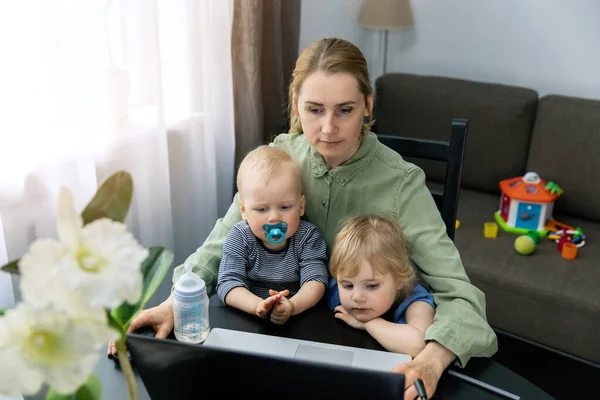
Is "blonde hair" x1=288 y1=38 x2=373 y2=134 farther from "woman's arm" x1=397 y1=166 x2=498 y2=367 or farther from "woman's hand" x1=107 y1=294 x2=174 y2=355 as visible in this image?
"woman's hand" x1=107 y1=294 x2=174 y2=355

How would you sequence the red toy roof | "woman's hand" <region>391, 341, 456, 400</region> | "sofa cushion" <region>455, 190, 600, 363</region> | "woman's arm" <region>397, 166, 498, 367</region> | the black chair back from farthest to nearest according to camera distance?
the red toy roof < "sofa cushion" <region>455, 190, 600, 363</region> < the black chair back < "woman's arm" <region>397, 166, 498, 367</region> < "woman's hand" <region>391, 341, 456, 400</region>

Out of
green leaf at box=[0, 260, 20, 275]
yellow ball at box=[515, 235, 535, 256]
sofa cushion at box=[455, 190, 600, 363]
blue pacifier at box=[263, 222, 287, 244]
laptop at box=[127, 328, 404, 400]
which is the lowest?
sofa cushion at box=[455, 190, 600, 363]

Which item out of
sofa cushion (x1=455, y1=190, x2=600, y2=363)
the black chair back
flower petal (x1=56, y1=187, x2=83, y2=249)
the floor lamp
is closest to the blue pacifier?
the black chair back

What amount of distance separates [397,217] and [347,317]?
0.95ft

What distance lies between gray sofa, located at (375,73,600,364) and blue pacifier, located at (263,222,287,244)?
3.60 feet

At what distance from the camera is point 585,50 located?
2695mm

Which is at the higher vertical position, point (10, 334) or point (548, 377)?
point (10, 334)

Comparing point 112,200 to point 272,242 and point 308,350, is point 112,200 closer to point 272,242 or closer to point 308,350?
point 308,350

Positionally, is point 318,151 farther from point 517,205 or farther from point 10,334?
point 517,205

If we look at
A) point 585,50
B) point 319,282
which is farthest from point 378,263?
point 585,50

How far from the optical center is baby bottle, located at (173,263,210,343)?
1151 millimetres

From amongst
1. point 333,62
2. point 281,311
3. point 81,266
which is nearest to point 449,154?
point 333,62

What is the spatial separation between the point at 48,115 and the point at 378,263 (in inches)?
38.6

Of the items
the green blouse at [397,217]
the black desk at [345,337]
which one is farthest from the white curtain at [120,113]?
the black desk at [345,337]
